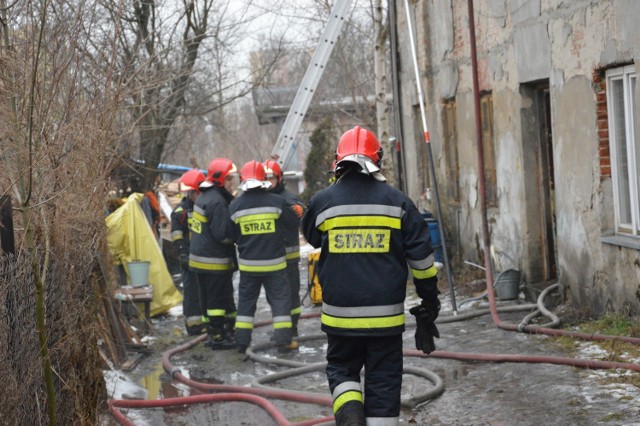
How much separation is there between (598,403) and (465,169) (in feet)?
22.9

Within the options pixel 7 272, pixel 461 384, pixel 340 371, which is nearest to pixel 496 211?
pixel 461 384

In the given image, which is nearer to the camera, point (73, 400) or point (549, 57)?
point (73, 400)

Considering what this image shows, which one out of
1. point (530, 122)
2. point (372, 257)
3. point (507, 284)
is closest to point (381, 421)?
point (372, 257)

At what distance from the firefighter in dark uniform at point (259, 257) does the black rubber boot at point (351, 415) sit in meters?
3.92

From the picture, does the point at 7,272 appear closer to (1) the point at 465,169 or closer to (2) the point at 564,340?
(2) the point at 564,340

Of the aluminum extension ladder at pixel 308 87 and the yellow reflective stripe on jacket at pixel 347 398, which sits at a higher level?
the aluminum extension ladder at pixel 308 87

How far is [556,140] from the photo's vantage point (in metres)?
9.69

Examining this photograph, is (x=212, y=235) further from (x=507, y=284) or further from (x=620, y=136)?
(x=620, y=136)

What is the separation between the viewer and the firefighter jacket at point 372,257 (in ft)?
18.2

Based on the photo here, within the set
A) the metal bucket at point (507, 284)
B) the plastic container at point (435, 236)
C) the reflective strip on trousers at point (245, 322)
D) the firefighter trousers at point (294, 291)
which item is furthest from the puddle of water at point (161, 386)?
the plastic container at point (435, 236)

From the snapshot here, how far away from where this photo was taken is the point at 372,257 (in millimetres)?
5598

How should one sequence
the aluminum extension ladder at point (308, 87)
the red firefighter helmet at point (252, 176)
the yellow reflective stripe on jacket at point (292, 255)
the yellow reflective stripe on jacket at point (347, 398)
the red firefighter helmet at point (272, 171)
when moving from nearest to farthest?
1. the yellow reflective stripe on jacket at point (347, 398)
2. the red firefighter helmet at point (252, 176)
3. the yellow reflective stripe on jacket at point (292, 255)
4. the red firefighter helmet at point (272, 171)
5. the aluminum extension ladder at point (308, 87)

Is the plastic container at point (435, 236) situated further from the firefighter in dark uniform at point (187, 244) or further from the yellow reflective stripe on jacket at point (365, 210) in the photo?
the yellow reflective stripe on jacket at point (365, 210)

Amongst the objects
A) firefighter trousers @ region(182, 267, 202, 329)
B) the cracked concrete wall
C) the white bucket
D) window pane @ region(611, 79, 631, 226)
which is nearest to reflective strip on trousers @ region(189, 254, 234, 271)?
firefighter trousers @ region(182, 267, 202, 329)
